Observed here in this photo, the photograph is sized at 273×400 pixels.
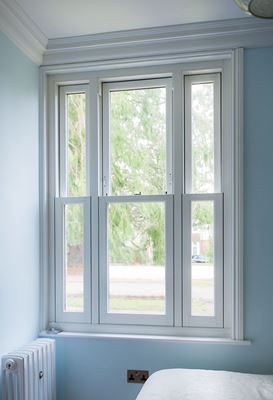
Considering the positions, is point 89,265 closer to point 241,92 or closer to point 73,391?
point 73,391

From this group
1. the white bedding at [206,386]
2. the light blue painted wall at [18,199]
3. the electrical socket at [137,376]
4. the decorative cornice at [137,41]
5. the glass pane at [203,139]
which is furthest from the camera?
the glass pane at [203,139]

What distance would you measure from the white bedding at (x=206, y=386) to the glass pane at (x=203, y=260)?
44 cm

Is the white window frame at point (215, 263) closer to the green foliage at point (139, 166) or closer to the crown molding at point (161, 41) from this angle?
the green foliage at point (139, 166)

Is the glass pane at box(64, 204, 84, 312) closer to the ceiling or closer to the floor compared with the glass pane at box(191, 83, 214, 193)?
closer to the floor

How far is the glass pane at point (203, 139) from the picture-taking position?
2.57 m

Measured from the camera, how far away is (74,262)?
8.84ft

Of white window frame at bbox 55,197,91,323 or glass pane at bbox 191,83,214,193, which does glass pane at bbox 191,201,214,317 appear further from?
white window frame at bbox 55,197,91,323

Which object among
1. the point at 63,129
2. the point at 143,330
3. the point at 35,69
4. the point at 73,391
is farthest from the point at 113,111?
the point at 73,391

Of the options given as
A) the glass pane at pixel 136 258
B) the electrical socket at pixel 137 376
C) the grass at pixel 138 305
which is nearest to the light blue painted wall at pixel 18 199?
the grass at pixel 138 305

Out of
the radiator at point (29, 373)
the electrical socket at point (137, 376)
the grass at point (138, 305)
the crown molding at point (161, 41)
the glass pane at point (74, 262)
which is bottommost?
the electrical socket at point (137, 376)

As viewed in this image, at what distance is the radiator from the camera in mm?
2072

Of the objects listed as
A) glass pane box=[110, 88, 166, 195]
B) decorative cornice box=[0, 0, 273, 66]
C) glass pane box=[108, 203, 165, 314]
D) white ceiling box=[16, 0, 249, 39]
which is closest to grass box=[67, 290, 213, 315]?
glass pane box=[108, 203, 165, 314]

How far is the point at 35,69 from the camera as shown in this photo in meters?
2.60

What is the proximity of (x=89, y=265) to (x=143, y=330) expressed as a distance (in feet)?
1.85
